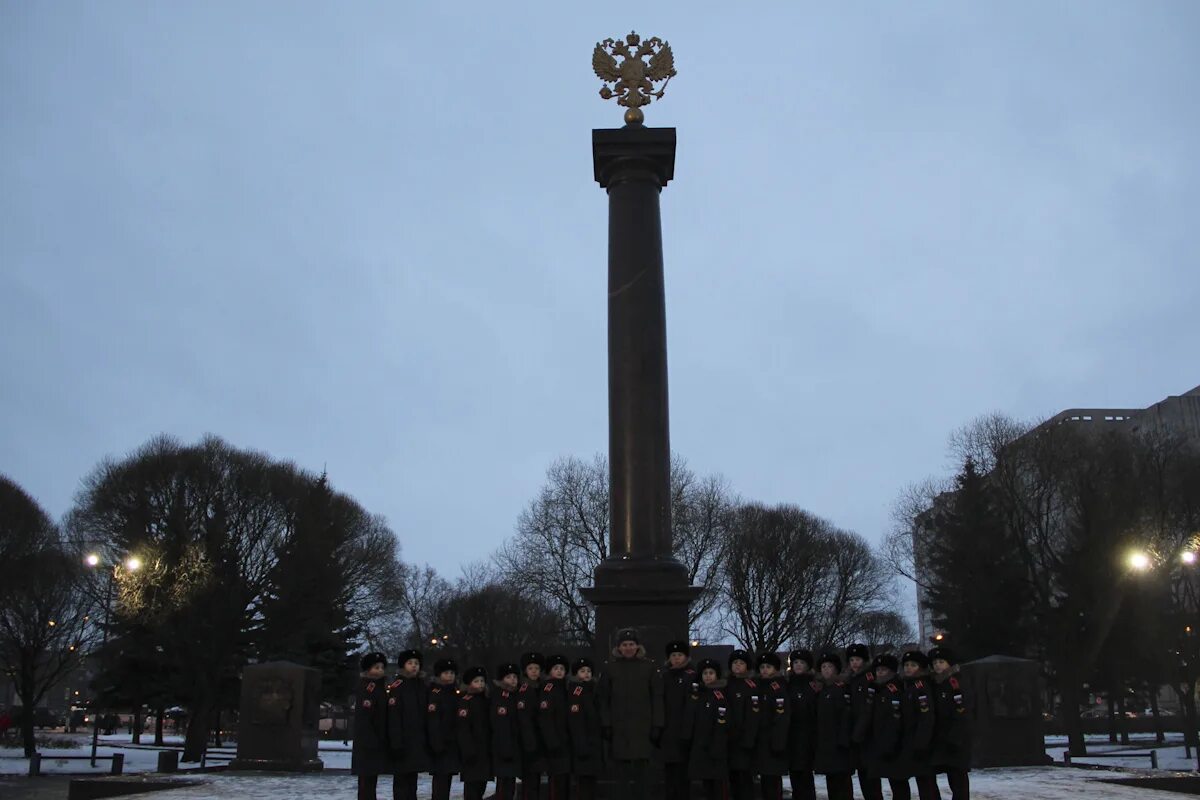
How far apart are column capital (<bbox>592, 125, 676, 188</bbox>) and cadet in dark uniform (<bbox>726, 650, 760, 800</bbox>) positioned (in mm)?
7876

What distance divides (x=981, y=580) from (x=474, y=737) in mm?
29413

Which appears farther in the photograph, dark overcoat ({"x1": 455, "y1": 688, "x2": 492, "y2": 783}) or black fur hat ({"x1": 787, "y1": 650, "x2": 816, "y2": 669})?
black fur hat ({"x1": 787, "y1": 650, "x2": 816, "y2": 669})

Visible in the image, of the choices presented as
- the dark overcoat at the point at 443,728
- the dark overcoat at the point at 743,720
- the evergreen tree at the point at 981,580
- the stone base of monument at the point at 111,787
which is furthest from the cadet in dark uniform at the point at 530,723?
the evergreen tree at the point at 981,580

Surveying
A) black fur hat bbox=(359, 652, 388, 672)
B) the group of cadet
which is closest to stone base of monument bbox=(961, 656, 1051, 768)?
the group of cadet

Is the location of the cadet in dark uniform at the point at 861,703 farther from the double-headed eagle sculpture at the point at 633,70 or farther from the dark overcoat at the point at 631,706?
the double-headed eagle sculpture at the point at 633,70

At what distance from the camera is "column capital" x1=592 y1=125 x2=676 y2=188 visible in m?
14.9

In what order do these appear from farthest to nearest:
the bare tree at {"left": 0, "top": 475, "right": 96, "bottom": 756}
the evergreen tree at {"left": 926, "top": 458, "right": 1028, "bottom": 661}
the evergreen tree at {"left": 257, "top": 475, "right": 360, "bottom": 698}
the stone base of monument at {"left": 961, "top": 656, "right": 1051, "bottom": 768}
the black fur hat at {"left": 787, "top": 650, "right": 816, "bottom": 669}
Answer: the evergreen tree at {"left": 257, "top": 475, "right": 360, "bottom": 698}, the bare tree at {"left": 0, "top": 475, "right": 96, "bottom": 756}, the evergreen tree at {"left": 926, "top": 458, "right": 1028, "bottom": 661}, the stone base of monument at {"left": 961, "top": 656, "right": 1051, "bottom": 768}, the black fur hat at {"left": 787, "top": 650, "right": 816, "bottom": 669}

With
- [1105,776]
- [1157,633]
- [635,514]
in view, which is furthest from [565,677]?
[1157,633]

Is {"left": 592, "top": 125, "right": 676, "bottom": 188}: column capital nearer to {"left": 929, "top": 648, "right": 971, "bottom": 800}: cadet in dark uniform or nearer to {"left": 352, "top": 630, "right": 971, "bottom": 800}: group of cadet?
{"left": 352, "top": 630, "right": 971, "bottom": 800}: group of cadet

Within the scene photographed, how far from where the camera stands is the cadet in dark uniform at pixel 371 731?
9281 millimetres

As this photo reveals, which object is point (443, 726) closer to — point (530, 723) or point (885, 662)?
point (530, 723)

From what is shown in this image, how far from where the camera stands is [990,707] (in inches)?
798

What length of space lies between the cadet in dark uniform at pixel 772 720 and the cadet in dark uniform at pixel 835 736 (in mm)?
316

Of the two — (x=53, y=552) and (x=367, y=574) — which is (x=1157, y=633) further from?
(x=53, y=552)
